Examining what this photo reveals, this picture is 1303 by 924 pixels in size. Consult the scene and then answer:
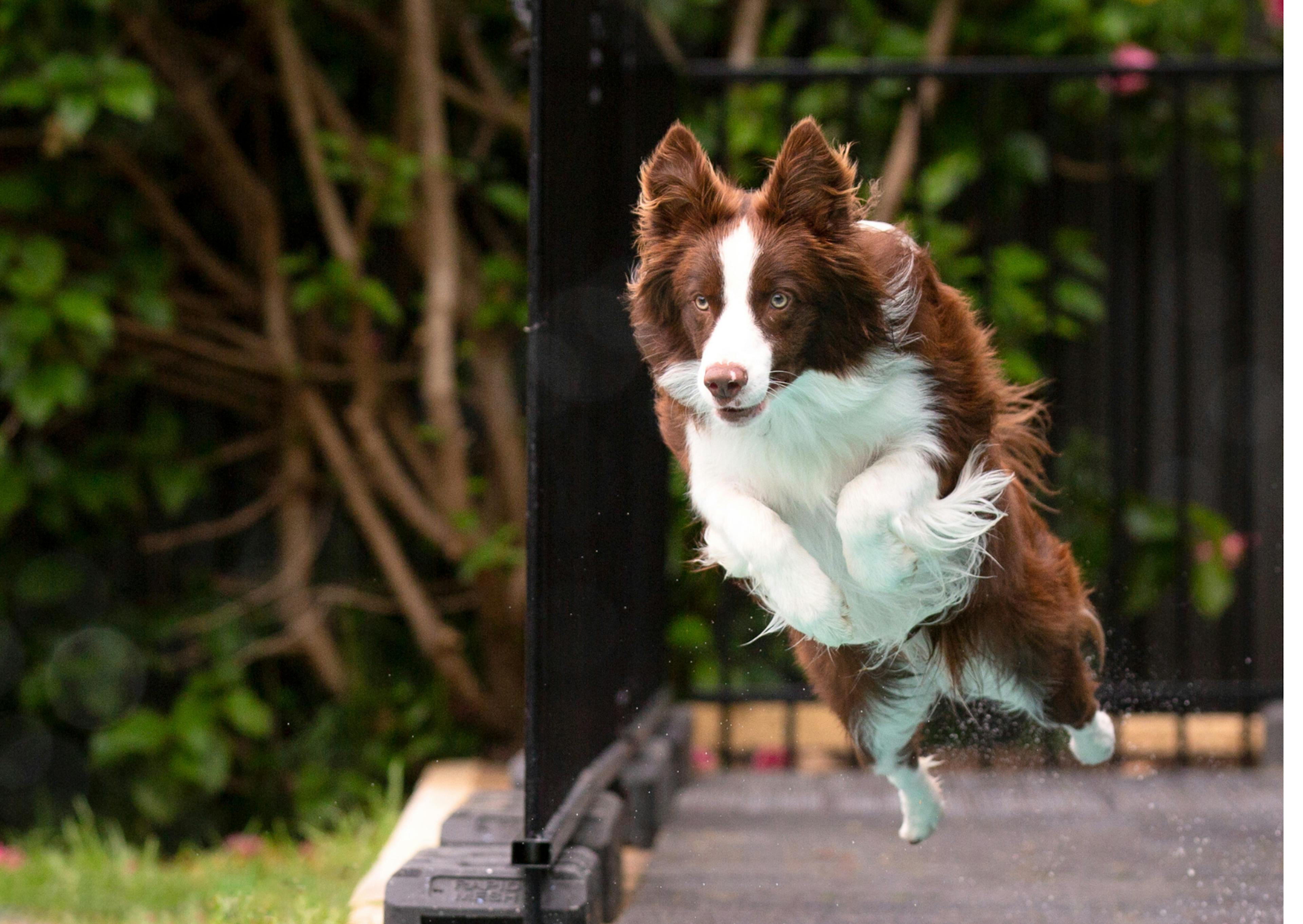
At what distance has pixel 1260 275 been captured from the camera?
18.0 ft

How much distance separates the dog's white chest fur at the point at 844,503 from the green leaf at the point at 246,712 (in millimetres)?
2973

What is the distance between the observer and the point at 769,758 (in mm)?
5062

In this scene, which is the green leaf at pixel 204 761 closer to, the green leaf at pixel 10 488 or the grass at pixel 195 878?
the grass at pixel 195 878

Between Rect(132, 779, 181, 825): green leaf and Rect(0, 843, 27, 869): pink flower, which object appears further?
Rect(132, 779, 181, 825): green leaf

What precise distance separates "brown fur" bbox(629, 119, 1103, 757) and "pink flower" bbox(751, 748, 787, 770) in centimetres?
266

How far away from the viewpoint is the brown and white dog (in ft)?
5.84

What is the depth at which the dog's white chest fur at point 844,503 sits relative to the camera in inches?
74.5

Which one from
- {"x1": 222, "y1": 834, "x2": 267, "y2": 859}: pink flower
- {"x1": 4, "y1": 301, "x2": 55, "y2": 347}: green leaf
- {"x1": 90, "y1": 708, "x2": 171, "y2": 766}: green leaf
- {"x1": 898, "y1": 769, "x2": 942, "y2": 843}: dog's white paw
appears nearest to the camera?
{"x1": 898, "y1": 769, "x2": 942, "y2": 843}: dog's white paw

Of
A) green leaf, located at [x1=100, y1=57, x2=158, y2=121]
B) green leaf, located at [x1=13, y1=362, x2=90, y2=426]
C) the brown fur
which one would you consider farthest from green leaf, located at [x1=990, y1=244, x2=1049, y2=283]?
green leaf, located at [x1=13, y1=362, x2=90, y2=426]

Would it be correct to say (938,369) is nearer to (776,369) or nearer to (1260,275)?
(776,369)

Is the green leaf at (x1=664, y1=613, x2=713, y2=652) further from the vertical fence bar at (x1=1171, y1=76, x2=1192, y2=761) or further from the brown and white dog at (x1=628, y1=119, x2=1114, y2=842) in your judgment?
the brown and white dog at (x1=628, y1=119, x2=1114, y2=842)

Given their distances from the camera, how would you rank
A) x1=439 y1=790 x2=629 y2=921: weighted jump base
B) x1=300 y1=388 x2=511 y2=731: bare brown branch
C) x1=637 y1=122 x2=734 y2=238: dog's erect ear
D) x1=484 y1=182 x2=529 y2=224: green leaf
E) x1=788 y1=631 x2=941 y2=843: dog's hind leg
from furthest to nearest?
x1=300 y1=388 x2=511 y2=731: bare brown branch → x1=484 y1=182 x2=529 y2=224: green leaf → x1=439 y1=790 x2=629 y2=921: weighted jump base → x1=788 y1=631 x2=941 y2=843: dog's hind leg → x1=637 y1=122 x2=734 y2=238: dog's erect ear

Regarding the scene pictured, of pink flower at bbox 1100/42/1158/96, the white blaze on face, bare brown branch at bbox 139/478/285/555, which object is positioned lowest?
bare brown branch at bbox 139/478/285/555

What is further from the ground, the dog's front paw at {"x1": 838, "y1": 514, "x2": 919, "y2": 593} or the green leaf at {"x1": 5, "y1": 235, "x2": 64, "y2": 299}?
the green leaf at {"x1": 5, "y1": 235, "x2": 64, "y2": 299}
